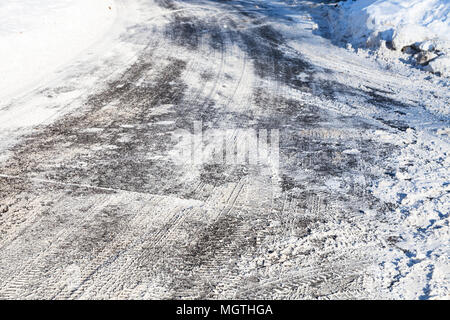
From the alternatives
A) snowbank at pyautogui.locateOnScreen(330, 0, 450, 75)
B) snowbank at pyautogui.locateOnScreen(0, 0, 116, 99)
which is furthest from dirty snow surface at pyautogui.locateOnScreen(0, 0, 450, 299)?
snowbank at pyautogui.locateOnScreen(330, 0, 450, 75)

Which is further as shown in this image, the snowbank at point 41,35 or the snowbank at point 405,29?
the snowbank at point 405,29

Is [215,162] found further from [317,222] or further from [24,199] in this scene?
[24,199]

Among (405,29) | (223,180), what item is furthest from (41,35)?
(405,29)

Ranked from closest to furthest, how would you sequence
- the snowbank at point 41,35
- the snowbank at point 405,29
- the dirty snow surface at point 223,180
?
the dirty snow surface at point 223,180 < the snowbank at point 41,35 < the snowbank at point 405,29

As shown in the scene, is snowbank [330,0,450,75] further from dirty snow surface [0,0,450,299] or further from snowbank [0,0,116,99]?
snowbank [0,0,116,99]

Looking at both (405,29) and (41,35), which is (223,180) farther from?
(405,29)

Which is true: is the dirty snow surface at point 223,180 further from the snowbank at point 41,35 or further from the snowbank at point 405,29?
the snowbank at point 405,29

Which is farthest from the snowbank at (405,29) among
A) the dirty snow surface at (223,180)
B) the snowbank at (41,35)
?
the snowbank at (41,35)

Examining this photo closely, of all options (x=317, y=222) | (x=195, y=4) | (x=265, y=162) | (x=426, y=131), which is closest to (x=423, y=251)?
(x=317, y=222)
